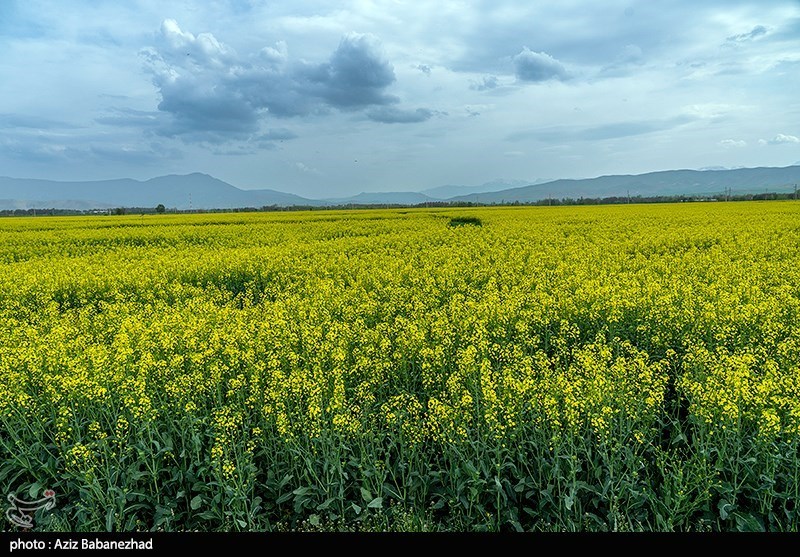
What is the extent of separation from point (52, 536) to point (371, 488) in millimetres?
2786

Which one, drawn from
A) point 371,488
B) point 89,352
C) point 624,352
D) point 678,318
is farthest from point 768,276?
point 89,352

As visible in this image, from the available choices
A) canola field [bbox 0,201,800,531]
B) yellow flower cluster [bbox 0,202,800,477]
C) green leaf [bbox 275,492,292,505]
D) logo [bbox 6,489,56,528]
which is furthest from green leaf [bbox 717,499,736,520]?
logo [bbox 6,489,56,528]

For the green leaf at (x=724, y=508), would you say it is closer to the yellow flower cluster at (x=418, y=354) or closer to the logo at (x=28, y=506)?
the yellow flower cluster at (x=418, y=354)

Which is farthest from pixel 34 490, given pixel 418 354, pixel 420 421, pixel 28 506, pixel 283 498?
pixel 418 354

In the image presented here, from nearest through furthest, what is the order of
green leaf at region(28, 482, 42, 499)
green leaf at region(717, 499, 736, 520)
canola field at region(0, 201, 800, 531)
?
1. green leaf at region(717, 499, 736, 520)
2. canola field at region(0, 201, 800, 531)
3. green leaf at region(28, 482, 42, 499)

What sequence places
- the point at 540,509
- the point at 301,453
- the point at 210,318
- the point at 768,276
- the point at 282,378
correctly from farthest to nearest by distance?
the point at 768,276 < the point at 210,318 < the point at 282,378 < the point at 301,453 < the point at 540,509

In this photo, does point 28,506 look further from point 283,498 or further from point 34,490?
point 283,498

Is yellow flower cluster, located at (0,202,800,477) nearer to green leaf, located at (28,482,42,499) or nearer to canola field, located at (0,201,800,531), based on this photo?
canola field, located at (0,201,800,531)

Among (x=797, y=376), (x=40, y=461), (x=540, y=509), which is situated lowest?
(x=540, y=509)

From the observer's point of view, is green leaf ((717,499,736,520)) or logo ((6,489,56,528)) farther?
logo ((6,489,56,528))

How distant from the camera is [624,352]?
7.36 metres

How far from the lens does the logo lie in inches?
186

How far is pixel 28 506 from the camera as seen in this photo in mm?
4820

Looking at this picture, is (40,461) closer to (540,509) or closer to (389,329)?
→ (389,329)
